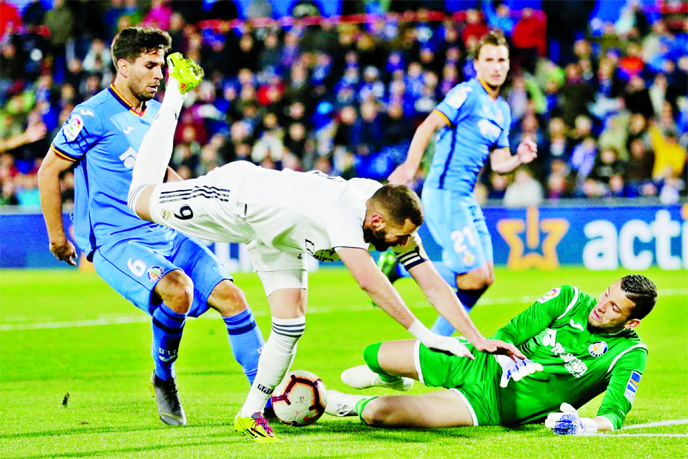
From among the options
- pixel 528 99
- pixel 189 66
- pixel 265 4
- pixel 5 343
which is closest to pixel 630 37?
pixel 528 99

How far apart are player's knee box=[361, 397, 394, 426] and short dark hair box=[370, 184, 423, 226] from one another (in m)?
1.23

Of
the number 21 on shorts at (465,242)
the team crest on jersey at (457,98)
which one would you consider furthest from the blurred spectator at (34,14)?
the number 21 on shorts at (465,242)

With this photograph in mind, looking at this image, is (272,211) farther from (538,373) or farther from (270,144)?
(270,144)

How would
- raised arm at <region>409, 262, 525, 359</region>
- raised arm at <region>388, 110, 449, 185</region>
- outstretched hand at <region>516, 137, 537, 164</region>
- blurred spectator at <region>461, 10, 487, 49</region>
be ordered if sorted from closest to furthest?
raised arm at <region>409, 262, 525, 359</region>
raised arm at <region>388, 110, 449, 185</region>
outstretched hand at <region>516, 137, 537, 164</region>
blurred spectator at <region>461, 10, 487, 49</region>

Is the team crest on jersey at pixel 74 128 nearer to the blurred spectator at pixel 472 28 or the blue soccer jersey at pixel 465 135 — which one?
the blue soccer jersey at pixel 465 135

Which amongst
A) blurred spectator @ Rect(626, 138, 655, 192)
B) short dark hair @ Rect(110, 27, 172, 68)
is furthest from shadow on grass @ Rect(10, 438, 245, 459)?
blurred spectator @ Rect(626, 138, 655, 192)

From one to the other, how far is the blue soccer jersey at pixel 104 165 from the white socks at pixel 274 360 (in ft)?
4.38

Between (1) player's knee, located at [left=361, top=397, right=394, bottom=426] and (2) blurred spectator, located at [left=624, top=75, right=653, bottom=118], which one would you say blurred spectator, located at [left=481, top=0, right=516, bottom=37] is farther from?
(1) player's knee, located at [left=361, top=397, right=394, bottom=426]

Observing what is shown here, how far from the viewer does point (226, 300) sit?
6.64 meters

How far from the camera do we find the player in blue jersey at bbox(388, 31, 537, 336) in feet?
29.6

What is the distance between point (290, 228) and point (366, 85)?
14.4 m

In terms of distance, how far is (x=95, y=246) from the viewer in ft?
22.6

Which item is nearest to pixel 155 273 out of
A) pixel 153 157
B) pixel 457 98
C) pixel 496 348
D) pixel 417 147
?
pixel 153 157

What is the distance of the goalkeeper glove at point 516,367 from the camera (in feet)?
19.5
